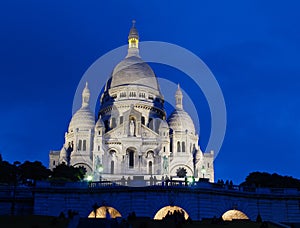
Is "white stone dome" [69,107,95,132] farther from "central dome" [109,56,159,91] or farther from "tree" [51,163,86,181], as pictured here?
"tree" [51,163,86,181]

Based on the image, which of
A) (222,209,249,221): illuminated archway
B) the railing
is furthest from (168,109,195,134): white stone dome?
(222,209,249,221): illuminated archway

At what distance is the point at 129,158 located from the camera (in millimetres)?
88500

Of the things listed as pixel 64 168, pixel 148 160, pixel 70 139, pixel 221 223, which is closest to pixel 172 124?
pixel 148 160

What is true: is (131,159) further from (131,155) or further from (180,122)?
(180,122)

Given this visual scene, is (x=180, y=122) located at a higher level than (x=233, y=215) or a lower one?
higher

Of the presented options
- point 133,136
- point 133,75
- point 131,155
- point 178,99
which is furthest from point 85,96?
point 131,155

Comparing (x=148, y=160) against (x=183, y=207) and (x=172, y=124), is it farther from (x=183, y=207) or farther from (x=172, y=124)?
(x=183, y=207)

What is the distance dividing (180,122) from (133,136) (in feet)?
37.4

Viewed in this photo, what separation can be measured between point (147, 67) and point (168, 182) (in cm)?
6615

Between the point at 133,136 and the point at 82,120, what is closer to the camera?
the point at 133,136

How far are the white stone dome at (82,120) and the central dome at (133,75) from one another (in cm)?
966

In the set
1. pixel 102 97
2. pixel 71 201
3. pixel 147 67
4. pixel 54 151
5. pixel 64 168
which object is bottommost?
pixel 71 201

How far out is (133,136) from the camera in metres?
89.3

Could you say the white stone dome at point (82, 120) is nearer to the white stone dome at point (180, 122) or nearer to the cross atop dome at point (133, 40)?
the white stone dome at point (180, 122)
